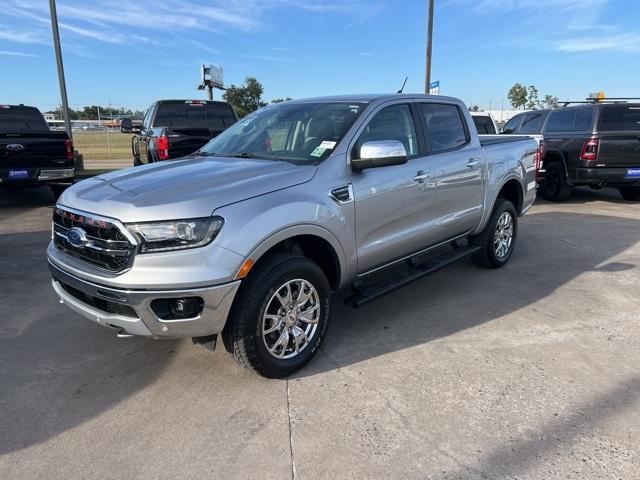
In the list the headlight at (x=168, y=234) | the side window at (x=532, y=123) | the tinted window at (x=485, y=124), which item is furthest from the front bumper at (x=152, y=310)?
the tinted window at (x=485, y=124)

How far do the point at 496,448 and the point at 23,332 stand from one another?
3606mm

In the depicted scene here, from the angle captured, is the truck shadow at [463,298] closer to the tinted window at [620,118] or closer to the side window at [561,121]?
the tinted window at [620,118]

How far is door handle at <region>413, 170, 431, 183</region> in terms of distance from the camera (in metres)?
4.09

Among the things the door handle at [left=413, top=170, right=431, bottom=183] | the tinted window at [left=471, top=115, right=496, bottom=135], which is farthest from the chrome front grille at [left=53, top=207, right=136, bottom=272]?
the tinted window at [left=471, top=115, right=496, bottom=135]

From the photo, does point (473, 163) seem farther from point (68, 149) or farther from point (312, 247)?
point (68, 149)

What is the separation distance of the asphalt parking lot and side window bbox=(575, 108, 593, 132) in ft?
17.9

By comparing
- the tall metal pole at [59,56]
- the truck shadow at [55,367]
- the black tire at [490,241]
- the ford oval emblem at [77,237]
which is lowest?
the truck shadow at [55,367]

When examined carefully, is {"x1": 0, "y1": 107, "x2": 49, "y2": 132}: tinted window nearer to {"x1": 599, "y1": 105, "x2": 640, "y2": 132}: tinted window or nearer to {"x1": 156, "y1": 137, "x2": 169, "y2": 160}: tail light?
{"x1": 156, "y1": 137, "x2": 169, "y2": 160}: tail light

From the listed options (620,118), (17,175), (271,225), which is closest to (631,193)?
(620,118)

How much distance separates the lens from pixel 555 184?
33.3ft

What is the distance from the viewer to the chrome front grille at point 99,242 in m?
2.75

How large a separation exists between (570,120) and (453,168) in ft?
21.9

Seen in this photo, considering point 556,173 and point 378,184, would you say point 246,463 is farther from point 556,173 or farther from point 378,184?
point 556,173

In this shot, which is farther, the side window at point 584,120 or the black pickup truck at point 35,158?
the side window at point 584,120
